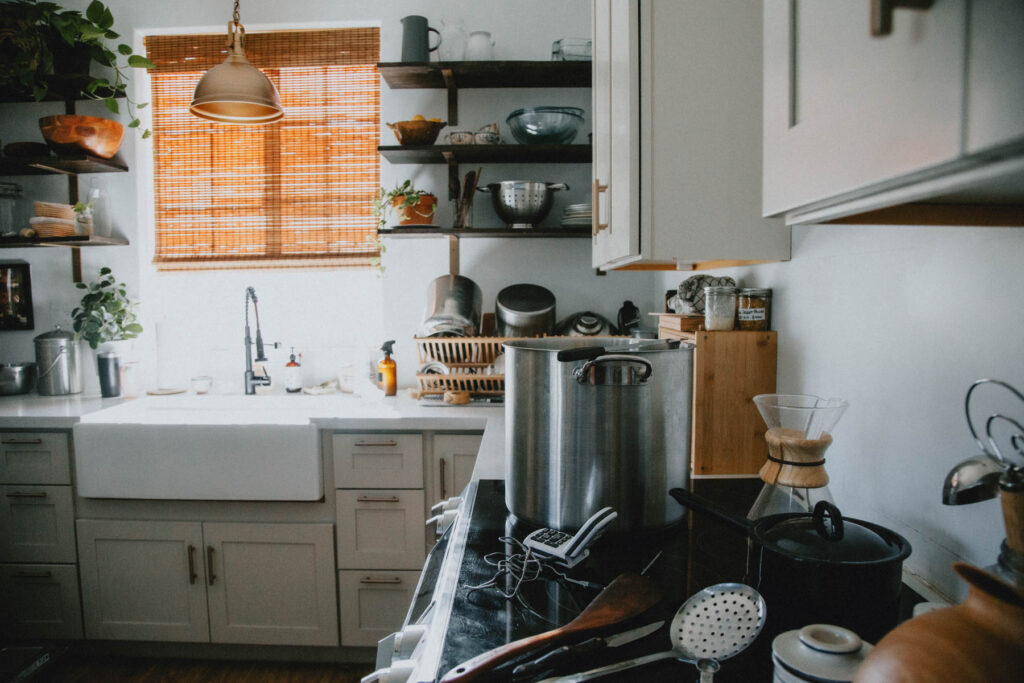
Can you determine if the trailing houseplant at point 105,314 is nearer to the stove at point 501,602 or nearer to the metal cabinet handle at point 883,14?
the stove at point 501,602

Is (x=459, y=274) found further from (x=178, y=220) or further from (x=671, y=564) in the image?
(x=671, y=564)

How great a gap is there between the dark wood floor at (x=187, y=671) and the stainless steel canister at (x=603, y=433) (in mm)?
1637

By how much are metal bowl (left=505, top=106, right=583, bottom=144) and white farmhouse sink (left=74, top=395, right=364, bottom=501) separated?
4.13ft

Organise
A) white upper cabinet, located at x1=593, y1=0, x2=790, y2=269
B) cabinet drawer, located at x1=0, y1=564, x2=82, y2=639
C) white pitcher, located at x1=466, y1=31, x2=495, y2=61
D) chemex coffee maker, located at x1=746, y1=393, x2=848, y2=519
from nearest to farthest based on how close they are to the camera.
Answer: chemex coffee maker, located at x1=746, y1=393, x2=848, y2=519, white upper cabinet, located at x1=593, y1=0, x2=790, y2=269, cabinet drawer, located at x1=0, y1=564, x2=82, y2=639, white pitcher, located at x1=466, y1=31, x2=495, y2=61

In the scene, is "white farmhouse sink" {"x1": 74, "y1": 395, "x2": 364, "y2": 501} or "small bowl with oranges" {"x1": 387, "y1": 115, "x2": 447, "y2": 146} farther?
"small bowl with oranges" {"x1": 387, "y1": 115, "x2": 447, "y2": 146}

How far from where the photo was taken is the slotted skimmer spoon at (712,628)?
70 centimetres

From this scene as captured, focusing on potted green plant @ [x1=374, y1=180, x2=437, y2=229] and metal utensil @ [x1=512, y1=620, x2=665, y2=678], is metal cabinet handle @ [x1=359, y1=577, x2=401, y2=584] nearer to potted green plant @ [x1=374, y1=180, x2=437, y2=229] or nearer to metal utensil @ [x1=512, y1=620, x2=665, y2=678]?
potted green plant @ [x1=374, y1=180, x2=437, y2=229]

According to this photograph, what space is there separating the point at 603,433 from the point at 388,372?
1.78 metres

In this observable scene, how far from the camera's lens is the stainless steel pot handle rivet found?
0.95 m

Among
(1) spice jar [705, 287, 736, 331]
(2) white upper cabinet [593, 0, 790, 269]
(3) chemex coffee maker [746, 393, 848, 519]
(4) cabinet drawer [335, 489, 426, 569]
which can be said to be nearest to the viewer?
(3) chemex coffee maker [746, 393, 848, 519]

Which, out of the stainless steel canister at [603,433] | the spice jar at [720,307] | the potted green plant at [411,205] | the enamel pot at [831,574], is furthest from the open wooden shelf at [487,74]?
the enamel pot at [831,574]

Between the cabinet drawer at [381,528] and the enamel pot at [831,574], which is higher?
the enamel pot at [831,574]

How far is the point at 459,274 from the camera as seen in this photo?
9.02 feet

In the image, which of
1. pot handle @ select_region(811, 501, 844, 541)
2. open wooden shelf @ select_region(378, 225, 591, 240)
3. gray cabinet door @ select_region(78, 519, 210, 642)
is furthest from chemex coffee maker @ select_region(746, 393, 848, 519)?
gray cabinet door @ select_region(78, 519, 210, 642)
